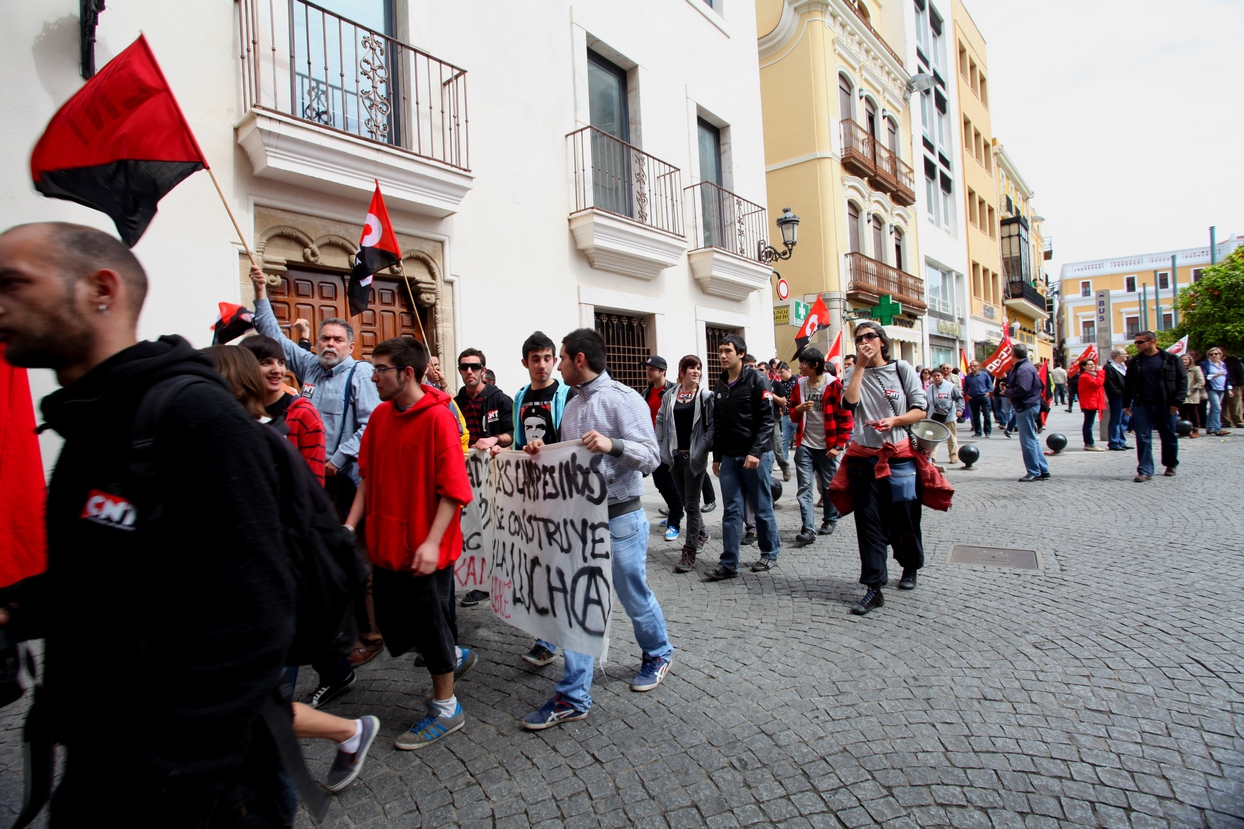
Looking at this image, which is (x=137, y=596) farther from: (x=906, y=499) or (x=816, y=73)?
(x=816, y=73)

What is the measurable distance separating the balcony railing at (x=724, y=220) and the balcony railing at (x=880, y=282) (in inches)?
283

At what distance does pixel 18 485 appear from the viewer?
10.5 feet

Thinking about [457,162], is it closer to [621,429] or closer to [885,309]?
[621,429]

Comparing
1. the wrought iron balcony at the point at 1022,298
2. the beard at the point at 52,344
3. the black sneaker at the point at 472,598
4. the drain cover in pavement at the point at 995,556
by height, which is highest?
the wrought iron balcony at the point at 1022,298

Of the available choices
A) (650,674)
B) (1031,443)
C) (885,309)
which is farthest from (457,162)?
(885,309)

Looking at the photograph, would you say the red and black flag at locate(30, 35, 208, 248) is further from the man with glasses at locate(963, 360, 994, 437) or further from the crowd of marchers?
the man with glasses at locate(963, 360, 994, 437)

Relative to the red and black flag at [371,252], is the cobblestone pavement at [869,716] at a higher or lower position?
lower

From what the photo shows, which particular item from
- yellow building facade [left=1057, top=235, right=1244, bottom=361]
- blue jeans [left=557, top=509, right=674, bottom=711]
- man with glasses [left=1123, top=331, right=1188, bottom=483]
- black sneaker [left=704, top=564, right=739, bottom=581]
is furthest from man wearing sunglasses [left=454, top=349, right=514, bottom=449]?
yellow building facade [left=1057, top=235, right=1244, bottom=361]

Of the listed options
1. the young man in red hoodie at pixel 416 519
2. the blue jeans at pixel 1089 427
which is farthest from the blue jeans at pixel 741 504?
the blue jeans at pixel 1089 427

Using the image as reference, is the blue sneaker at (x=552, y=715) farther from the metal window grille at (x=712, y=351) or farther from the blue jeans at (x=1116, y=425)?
the blue jeans at (x=1116, y=425)

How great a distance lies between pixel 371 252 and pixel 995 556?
5781 mm

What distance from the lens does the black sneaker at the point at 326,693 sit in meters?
3.26

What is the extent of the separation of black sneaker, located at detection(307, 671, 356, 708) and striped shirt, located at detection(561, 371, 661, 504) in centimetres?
159

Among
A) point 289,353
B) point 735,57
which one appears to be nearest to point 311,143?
point 289,353
